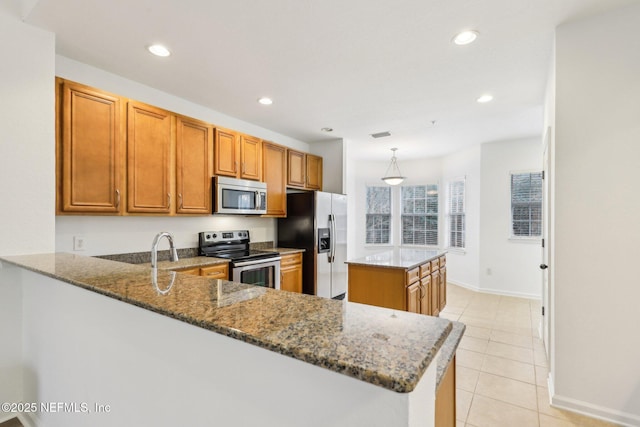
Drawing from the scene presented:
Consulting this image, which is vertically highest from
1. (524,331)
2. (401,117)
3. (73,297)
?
(401,117)

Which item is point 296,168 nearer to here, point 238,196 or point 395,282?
point 238,196

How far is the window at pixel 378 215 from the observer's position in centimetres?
721

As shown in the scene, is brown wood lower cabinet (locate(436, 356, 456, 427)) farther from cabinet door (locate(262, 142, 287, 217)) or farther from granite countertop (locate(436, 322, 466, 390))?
cabinet door (locate(262, 142, 287, 217))

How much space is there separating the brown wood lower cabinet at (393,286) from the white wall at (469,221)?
2430 mm

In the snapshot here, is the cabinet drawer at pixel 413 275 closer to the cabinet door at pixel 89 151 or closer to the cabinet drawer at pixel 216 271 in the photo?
the cabinet drawer at pixel 216 271

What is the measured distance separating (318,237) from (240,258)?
132 centimetres

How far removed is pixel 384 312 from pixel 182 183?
2804 mm

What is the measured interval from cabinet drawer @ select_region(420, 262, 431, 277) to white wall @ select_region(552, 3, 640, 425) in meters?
1.45

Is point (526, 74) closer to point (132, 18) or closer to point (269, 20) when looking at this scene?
point (269, 20)

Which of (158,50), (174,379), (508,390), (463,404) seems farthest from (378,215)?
(174,379)

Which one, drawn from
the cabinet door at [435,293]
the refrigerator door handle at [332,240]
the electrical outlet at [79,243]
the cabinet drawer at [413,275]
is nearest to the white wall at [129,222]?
the electrical outlet at [79,243]

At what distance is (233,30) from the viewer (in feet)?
6.94

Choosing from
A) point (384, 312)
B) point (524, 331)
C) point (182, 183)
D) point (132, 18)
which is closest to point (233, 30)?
point (132, 18)

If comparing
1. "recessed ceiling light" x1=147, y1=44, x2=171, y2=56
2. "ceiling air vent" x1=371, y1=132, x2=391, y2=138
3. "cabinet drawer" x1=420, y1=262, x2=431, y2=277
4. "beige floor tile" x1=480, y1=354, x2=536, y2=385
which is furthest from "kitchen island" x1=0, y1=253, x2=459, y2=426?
"ceiling air vent" x1=371, y1=132, x2=391, y2=138
